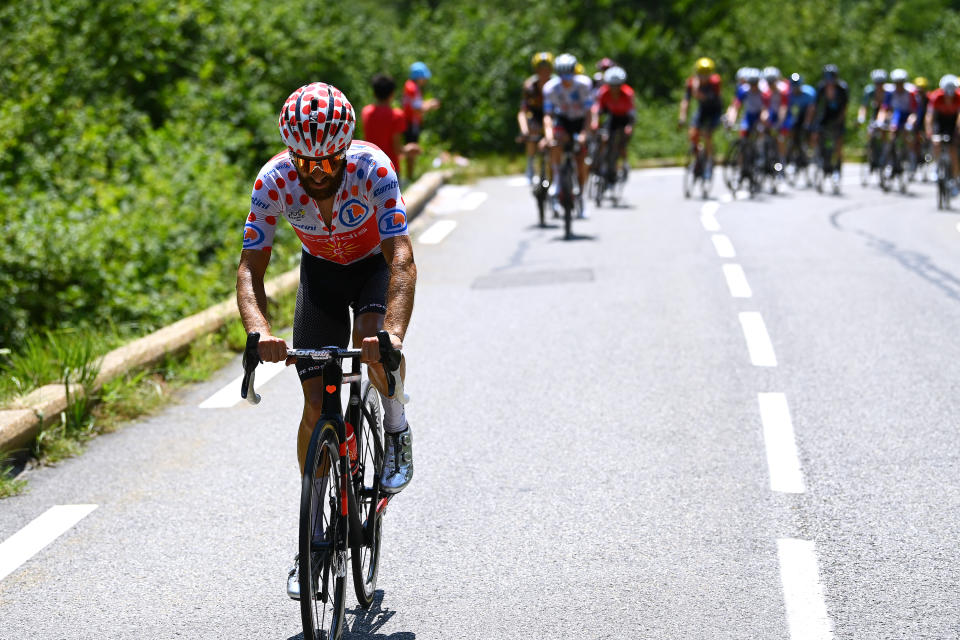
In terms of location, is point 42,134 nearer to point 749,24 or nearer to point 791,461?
point 791,461

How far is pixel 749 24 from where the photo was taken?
3356 centimetres

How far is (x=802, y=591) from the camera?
4.74 m

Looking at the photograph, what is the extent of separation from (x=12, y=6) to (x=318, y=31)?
587cm

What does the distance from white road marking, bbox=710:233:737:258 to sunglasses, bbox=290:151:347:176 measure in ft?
30.0

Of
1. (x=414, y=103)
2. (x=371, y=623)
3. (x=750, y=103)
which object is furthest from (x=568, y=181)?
(x=371, y=623)

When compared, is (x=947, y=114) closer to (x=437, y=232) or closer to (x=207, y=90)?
(x=437, y=232)

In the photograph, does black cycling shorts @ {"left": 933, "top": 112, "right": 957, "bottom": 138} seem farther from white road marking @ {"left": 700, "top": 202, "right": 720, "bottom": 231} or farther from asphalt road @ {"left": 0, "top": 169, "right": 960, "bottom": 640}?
asphalt road @ {"left": 0, "top": 169, "right": 960, "bottom": 640}

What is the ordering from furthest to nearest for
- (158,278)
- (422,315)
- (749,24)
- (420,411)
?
(749,24), (158,278), (422,315), (420,411)

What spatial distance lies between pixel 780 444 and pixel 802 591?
1996mm

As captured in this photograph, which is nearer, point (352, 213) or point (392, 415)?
point (352, 213)

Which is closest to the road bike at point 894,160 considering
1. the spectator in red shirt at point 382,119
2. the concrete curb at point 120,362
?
the spectator in red shirt at point 382,119

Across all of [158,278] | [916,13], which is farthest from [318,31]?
[916,13]

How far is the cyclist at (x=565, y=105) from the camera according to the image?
589 inches

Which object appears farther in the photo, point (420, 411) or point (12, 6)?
point (12, 6)
